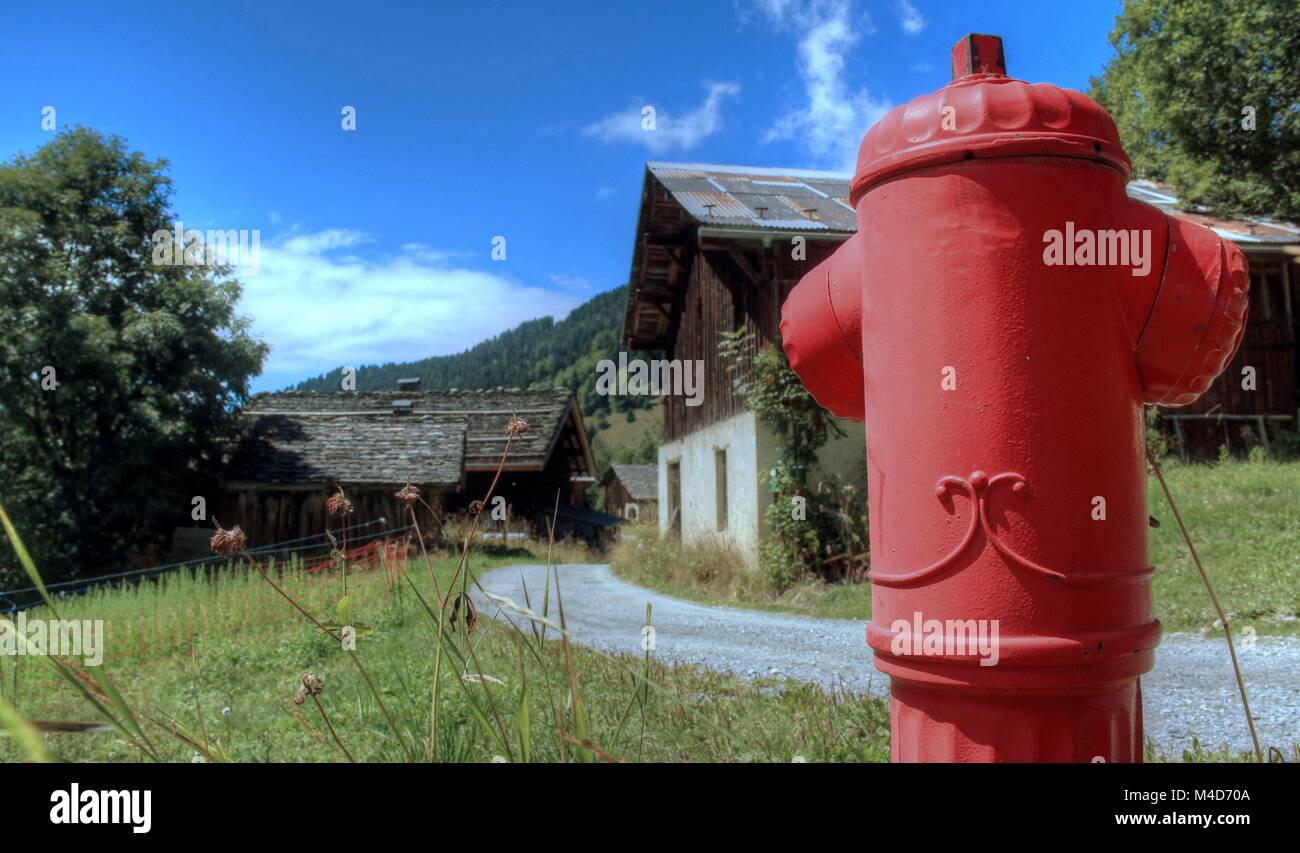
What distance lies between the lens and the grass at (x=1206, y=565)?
7.16 meters

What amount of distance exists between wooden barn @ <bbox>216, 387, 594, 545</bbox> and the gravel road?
11841 mm

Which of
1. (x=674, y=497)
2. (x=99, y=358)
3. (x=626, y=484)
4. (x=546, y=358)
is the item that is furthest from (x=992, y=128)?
(x=546, y=358)

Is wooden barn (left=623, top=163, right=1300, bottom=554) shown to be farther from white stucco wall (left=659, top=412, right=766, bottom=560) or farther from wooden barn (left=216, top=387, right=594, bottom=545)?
wooden barn (left=216, top=387, right=594, bottom=545)

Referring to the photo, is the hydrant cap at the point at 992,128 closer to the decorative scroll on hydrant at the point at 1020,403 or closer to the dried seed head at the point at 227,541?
the decorative scroll on hydrant at the point at 1020,403

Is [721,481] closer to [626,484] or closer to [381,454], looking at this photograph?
[381,454]

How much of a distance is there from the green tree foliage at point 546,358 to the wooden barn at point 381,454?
43253 mm

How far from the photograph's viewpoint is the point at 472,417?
2914cm

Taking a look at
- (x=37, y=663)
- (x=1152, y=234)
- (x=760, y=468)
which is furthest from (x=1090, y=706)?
(x=760, y=468)

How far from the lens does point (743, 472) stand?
12789 millimetres

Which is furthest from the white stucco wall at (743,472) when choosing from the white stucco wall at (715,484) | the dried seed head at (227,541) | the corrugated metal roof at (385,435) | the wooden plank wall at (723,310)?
the dried seed head at (227,541)

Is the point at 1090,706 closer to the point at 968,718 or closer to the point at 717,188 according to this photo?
the point at 968,718

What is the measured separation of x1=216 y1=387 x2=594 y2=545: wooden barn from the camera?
75.5ft

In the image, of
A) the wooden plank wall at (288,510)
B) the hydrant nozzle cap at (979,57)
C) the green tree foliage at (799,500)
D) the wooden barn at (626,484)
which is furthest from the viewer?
the wooden barn at (626,484)

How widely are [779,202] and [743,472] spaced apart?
432 centimetres
